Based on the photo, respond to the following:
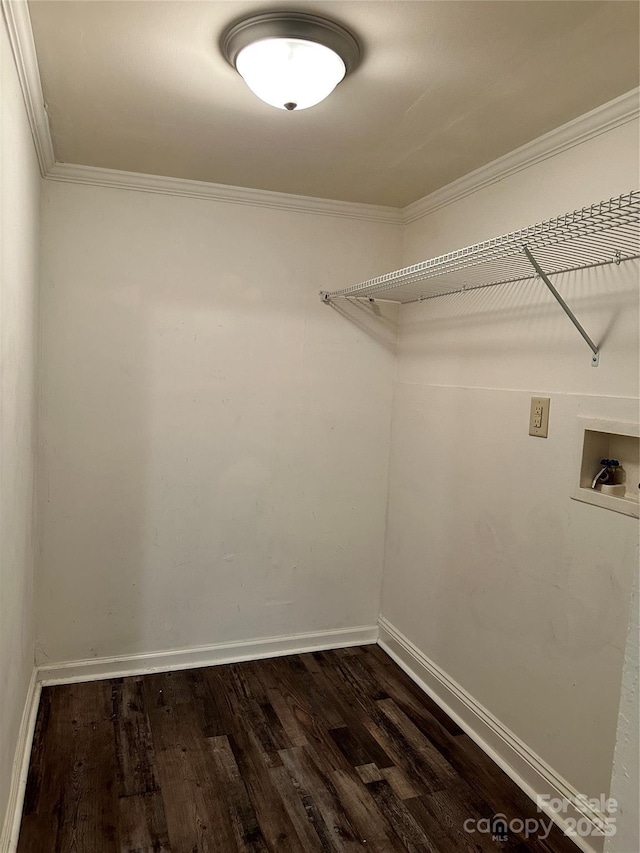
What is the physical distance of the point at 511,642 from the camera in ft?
6.62

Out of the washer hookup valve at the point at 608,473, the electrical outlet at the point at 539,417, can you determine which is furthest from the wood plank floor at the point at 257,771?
the electrical outlet at the point at 539,417

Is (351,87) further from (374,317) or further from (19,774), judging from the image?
(19,774)

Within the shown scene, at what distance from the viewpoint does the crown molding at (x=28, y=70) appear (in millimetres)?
1240

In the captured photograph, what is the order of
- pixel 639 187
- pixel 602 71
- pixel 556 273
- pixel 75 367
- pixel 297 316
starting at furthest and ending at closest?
pixel 297 316 < pixel 75 367 < pixel 556 273 < pixel 639 187 < pixel 602 71

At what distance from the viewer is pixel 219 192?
8.11 feet

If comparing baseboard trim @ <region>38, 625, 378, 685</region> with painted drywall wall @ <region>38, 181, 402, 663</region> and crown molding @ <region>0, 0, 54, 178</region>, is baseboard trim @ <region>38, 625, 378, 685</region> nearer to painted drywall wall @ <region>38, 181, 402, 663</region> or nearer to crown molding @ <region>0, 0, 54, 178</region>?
painted drywall wall @ <region>38, 181, 402, 663</region>

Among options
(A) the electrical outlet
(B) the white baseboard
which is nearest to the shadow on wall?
(A) the electrical outlet

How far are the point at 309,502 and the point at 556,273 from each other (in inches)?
58.6

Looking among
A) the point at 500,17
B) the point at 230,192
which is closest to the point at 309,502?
the point at 230,192

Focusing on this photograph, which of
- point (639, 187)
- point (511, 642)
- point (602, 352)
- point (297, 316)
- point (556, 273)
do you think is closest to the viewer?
point (639, 187)

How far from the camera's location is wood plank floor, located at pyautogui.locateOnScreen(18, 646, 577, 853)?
1696mm

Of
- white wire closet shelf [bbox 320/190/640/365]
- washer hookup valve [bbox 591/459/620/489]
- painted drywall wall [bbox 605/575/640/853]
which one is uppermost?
white wire closet shelf [bbox 320/190/640/365]

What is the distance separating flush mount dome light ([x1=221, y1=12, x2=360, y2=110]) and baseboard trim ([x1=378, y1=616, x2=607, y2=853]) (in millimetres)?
1892

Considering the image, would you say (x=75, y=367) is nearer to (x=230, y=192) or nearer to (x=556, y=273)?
(x=230, y=192)
